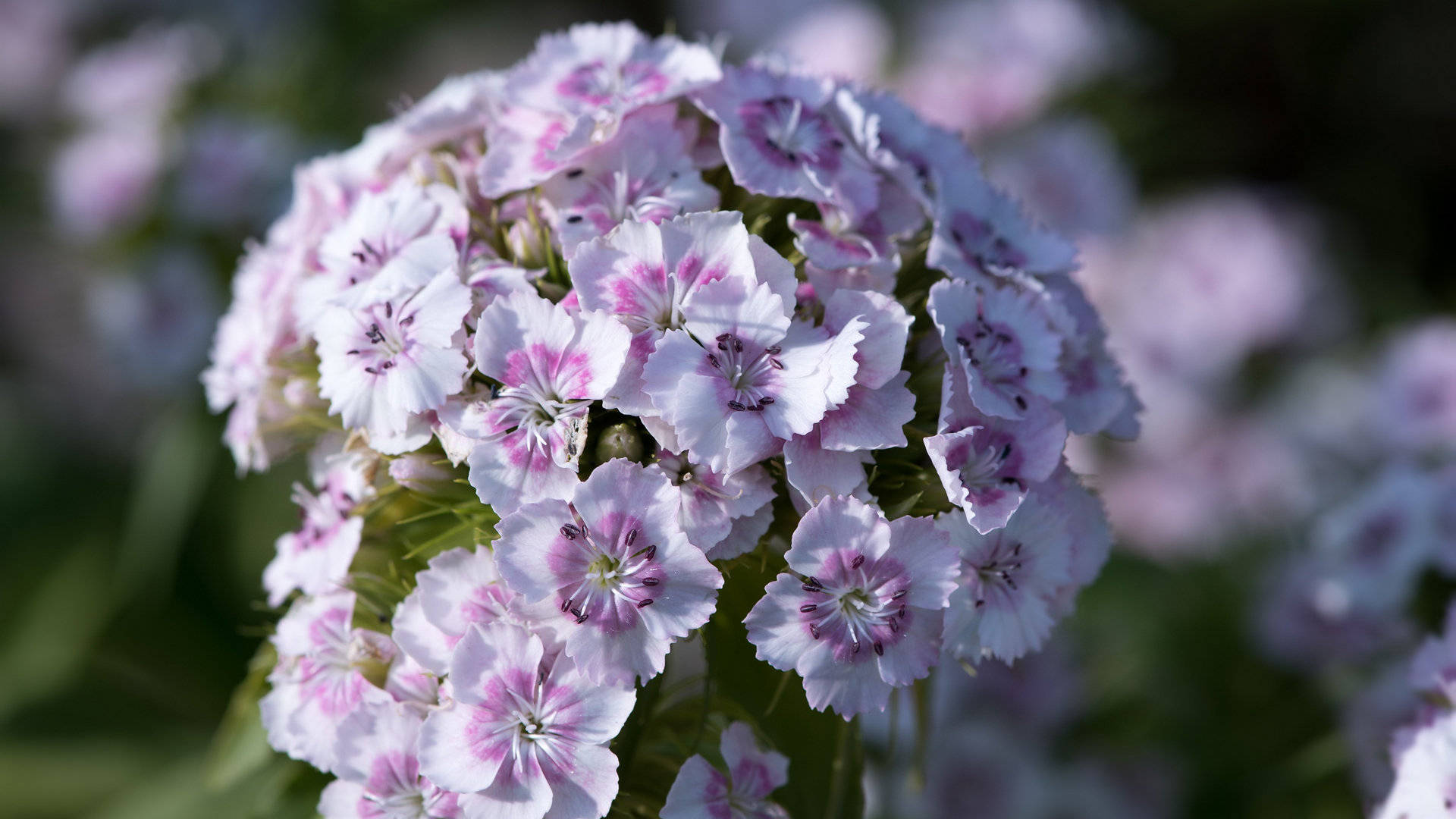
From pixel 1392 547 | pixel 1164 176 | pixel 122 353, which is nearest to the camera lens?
pixel 1392 547

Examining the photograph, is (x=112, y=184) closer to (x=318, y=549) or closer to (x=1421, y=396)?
(x=318, y=549)

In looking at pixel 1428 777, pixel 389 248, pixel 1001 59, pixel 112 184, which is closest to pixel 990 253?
pixel 389 248

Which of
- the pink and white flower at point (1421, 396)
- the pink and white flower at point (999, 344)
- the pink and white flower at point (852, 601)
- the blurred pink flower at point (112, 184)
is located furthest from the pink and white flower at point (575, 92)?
the pink and white flower at point (1421, 396)

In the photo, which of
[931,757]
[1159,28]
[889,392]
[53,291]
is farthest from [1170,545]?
[53,291]

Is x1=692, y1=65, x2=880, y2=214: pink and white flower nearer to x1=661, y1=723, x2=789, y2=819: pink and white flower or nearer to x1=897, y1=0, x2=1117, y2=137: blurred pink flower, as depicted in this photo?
x1=661, y1=723, x2=789, y2=819: pink and white flower

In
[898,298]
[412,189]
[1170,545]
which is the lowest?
[1170,545]

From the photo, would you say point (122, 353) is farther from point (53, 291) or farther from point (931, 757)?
point (53, 291)

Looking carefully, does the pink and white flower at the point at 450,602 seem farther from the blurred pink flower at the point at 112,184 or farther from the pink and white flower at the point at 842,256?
the blurred pink flower at the point at 112,184

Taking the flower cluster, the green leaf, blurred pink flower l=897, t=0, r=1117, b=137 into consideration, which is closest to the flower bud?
the flower cluster
